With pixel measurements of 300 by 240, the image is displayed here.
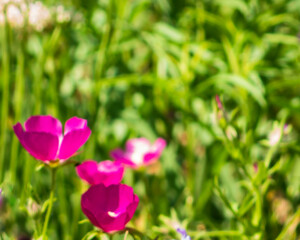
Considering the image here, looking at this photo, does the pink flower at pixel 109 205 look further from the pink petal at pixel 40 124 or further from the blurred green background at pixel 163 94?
the blurred green background at pixel 163 94

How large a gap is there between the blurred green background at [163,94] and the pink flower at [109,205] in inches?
15.5

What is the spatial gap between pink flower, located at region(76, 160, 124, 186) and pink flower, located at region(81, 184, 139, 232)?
0.06ft

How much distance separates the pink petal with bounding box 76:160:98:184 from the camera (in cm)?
42

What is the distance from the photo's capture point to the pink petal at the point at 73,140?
41cm

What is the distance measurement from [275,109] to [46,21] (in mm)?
655

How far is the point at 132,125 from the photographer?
41.1 inches

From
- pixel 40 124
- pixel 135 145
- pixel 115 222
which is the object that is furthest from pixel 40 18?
pixel 115 222

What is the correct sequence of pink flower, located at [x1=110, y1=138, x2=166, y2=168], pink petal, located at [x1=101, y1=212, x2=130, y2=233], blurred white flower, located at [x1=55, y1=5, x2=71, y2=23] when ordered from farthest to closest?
1. blurred white flower, located at [x1=55, y1=5, x2=71, y2=23]
2. pink flower, located at [x1=110, y1=138, x2=166, y2=168]
3. pink petal, located at [x1=101, y1=212, x2=130, y2=233]

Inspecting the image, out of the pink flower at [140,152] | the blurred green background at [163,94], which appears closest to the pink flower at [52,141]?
the pink flower at [140,152]

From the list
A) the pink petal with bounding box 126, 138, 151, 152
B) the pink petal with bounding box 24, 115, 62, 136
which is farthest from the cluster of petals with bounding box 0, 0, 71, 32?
the pink petal with bounding box 24, 115, 62, 136

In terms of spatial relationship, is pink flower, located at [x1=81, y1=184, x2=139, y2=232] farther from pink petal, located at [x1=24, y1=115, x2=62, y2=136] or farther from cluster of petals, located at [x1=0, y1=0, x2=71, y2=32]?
cluster of petals, located at [x1=0, y1=0, x2=71, y2=32]

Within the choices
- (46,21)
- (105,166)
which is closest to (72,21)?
(46,21)

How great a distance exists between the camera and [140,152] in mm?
878

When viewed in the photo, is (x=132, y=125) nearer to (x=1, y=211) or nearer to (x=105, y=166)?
(x=1, y=211)
